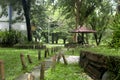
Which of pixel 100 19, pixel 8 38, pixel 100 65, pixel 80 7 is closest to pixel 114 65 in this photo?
pixel 100 65

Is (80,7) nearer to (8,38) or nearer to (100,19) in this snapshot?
(100,19)

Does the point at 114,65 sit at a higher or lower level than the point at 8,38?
lower

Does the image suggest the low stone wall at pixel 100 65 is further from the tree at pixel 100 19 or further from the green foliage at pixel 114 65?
the tree at pixel 100 19

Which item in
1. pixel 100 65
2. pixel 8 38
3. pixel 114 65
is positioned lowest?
pixel 100 65

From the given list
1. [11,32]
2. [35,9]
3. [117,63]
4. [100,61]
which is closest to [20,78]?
[100,61]

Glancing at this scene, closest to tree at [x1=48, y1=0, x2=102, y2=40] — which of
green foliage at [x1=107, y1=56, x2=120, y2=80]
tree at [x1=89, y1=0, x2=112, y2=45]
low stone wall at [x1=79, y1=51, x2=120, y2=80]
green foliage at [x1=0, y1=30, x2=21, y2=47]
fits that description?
tree at [x1=89, y1=0, x2=112, y2=45]

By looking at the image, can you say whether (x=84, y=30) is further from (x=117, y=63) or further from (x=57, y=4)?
(x=117, y=63)

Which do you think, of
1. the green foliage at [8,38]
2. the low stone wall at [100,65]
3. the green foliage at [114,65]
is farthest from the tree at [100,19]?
the green foliage at [114,65]

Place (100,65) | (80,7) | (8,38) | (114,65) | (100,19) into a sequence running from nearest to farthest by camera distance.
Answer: (114,65) < (100,65) < (8,38) < (80,7) < (100,19)

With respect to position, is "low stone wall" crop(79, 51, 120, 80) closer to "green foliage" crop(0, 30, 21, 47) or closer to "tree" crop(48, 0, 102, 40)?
A: "green foliage" crop(0, 30, 21, 47)

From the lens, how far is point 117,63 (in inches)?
326

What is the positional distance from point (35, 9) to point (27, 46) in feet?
24.5

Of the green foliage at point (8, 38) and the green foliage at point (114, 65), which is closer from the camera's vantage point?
the green foliage at point (114, 65)

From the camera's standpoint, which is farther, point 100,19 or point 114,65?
point 100,19
